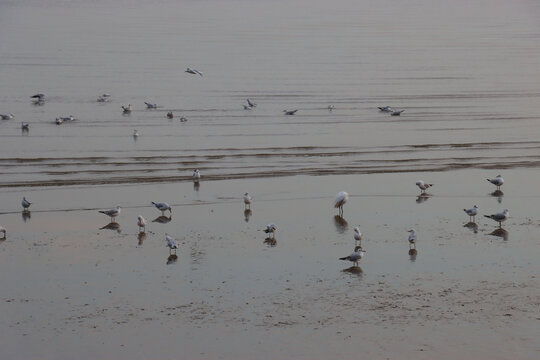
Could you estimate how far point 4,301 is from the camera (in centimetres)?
1858

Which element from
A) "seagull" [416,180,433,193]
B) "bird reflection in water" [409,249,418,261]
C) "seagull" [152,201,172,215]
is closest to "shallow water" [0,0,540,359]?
"bird reflection in water" [409,249,418,261]

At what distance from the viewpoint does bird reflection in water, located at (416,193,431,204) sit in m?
27.1

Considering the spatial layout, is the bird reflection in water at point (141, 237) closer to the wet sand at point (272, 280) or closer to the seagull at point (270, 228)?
the wet sand at point (272, 280)

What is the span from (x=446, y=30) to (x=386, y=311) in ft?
244

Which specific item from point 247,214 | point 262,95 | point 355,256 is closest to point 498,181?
point 247,214

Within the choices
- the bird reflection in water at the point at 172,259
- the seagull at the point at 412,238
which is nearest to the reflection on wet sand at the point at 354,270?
the seagull at the point at 412,238

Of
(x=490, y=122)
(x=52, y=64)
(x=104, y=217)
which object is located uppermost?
(x=52, y=64)

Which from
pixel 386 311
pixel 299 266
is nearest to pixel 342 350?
pixel 386 311

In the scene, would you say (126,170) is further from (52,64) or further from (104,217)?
(52,64)

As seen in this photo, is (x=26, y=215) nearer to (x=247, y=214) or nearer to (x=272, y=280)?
(x=247, y=214)

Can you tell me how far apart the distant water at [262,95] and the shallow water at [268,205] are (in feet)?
0.65

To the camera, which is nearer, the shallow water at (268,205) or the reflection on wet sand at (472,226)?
the shallow water at (268,205)

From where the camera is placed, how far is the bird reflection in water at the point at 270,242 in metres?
22.6

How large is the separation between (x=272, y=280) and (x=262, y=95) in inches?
1261
